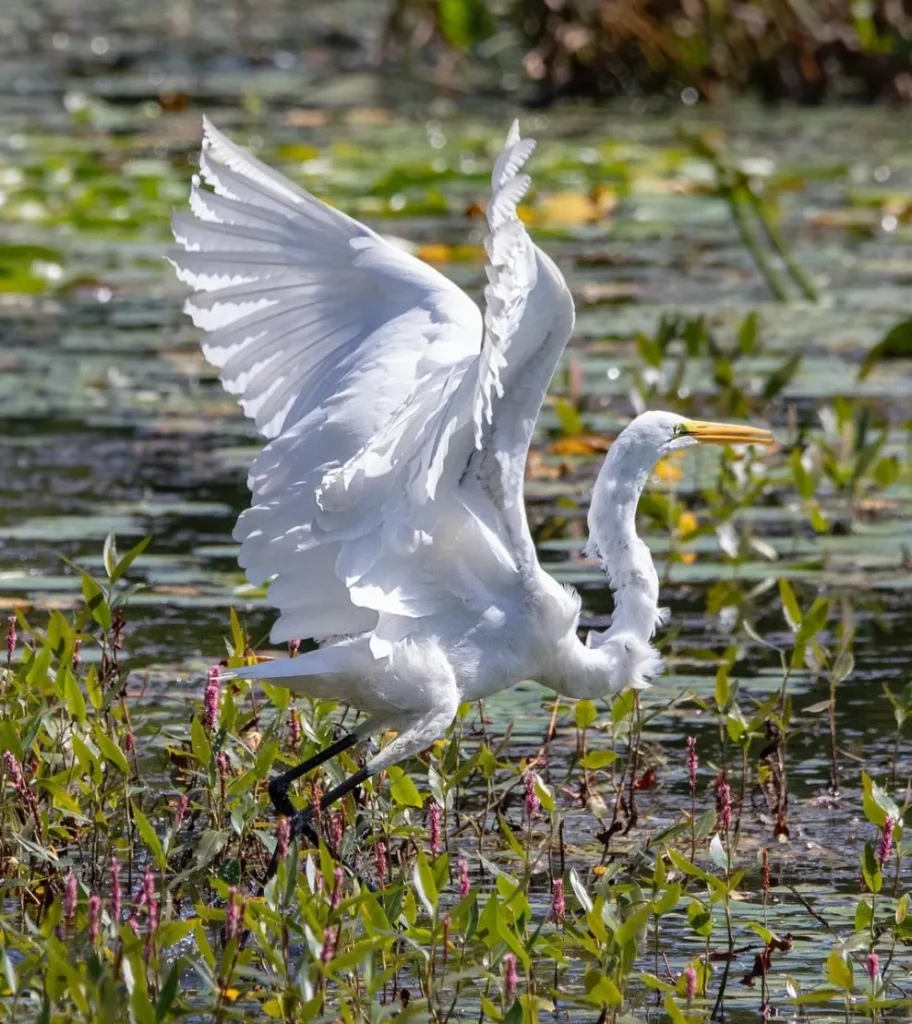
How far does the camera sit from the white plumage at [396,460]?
161 inches

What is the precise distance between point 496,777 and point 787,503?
2550 millimetres

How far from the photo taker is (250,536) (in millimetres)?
4426

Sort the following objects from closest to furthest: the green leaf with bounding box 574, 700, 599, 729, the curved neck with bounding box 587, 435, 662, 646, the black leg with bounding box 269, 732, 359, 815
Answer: the black leg with bounding box 269, 732, 359, 815, the curved neck with bounding box 587, 435, 662, 646, the green leaf with bounding box 574, 700, 599, 729

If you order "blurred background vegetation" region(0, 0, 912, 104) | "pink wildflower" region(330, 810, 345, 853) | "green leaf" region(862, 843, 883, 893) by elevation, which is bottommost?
"blurred background vegetation" region(0, 0, 912, 104)

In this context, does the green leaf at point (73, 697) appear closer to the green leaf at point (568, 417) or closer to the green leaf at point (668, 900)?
the green leaf at point (668, 900)

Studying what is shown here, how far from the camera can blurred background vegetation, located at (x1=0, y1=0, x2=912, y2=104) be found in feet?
45.4

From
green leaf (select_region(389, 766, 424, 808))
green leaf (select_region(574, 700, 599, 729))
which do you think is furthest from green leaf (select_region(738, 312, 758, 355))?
green leaf (select_region(389, 766, 424, 808))

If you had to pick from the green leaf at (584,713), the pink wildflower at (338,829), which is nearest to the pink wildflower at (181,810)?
the pink wildflower at (338,829)

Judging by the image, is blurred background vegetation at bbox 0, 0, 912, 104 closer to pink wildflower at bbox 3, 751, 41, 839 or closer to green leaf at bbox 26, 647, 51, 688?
green leaf at bbox 26, 647, 51, 688

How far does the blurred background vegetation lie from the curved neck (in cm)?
935

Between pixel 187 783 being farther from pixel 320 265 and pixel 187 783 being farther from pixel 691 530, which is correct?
pixel 691 530

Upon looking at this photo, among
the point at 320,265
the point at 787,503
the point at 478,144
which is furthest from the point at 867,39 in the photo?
the point at 320,265

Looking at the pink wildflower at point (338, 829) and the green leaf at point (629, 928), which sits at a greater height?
the green leaf at point (629, 928)

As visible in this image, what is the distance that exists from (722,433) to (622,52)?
32.3 feet
